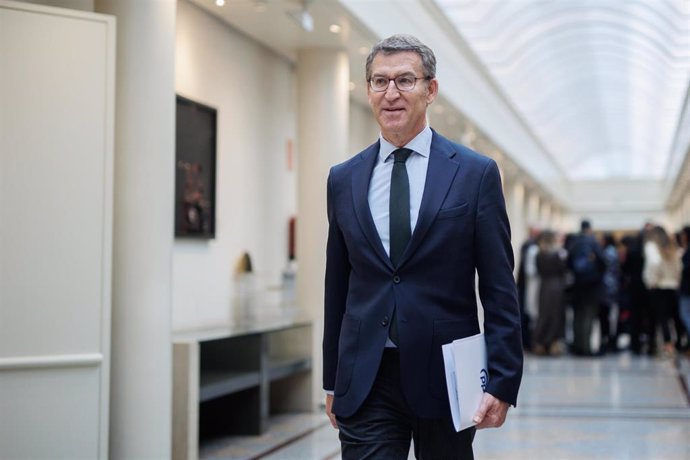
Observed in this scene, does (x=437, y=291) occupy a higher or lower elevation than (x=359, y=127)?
lower

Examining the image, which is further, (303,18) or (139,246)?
(303,18)

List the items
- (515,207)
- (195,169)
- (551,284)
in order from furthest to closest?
(515,207), (551,284), (195,169)

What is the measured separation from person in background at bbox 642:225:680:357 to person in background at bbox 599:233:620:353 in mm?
701

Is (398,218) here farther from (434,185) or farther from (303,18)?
(303,18)

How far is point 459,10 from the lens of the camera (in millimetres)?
16656

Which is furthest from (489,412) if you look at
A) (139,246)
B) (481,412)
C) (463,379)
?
(139,246)

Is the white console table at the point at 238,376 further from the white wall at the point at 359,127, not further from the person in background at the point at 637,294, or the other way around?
the person in background at the point at 637,294

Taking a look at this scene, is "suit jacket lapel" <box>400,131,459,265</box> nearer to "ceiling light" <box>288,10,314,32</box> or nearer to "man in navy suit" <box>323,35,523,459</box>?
"man in navy suit" <box>323,35,523,459</box>

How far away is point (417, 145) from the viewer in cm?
331

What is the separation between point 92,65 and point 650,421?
6234 millimetres

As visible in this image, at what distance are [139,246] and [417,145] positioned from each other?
3.69 meters

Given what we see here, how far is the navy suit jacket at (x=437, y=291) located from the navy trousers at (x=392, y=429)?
5 cm

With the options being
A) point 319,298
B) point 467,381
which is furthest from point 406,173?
point 319,298

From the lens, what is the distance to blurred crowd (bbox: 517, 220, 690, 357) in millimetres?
16344
